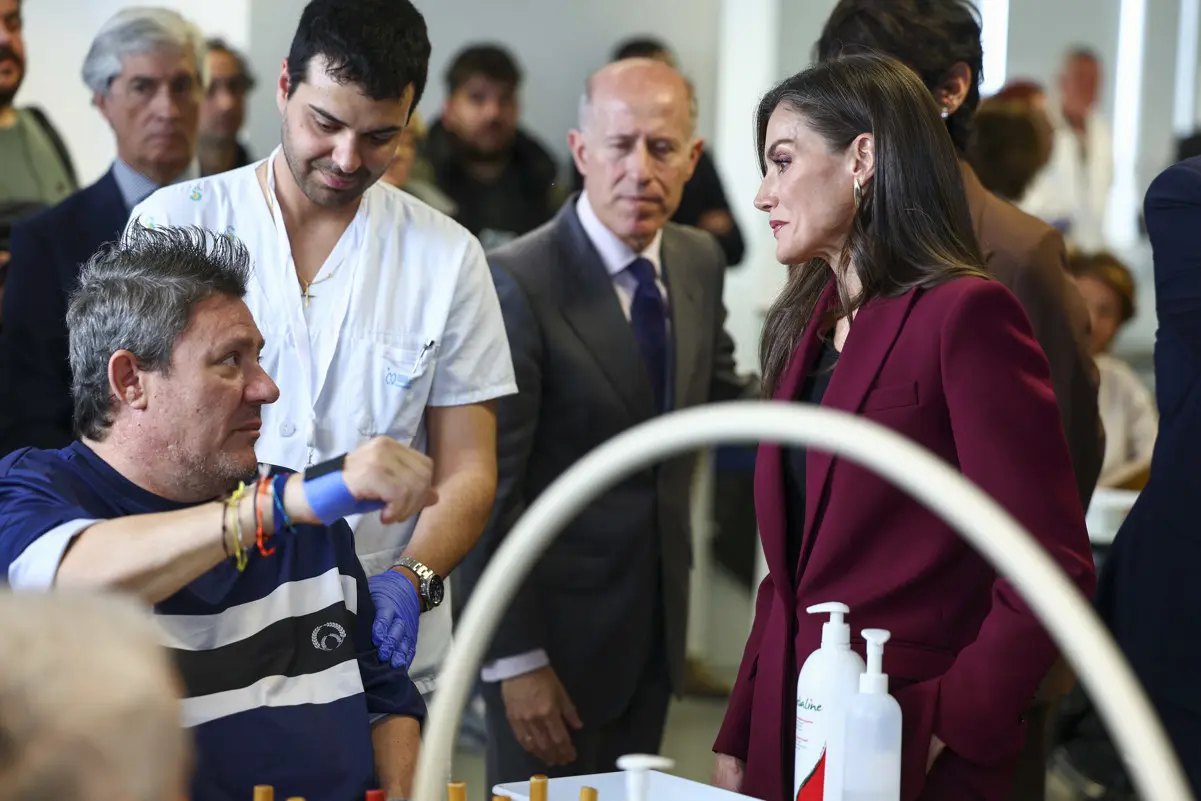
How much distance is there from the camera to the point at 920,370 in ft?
5.06

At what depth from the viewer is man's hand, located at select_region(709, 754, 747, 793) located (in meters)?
1.72

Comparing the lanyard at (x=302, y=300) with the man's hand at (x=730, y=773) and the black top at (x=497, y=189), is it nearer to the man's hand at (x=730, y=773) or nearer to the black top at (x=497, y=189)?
the man's hand at (x=730, y=773)

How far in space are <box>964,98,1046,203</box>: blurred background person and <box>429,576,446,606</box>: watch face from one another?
284 cm

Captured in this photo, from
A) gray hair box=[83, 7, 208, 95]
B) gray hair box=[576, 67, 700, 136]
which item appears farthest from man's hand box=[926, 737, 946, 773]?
gray hair box=[83, 7, 208, 95]

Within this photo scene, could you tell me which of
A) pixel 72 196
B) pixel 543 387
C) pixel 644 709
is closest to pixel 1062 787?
pixel 644 709

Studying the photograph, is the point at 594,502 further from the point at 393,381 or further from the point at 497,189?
the point at 497,189

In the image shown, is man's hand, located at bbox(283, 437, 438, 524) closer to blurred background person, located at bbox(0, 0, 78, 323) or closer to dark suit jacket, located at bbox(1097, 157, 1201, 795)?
dark suit jacket, located at bbox(1097, 157, 1201, 795)

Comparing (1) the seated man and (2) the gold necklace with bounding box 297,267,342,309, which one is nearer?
(1) the seated man

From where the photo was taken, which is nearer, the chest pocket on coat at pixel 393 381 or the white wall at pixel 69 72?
the chest pocket on coat at pixel 393 381

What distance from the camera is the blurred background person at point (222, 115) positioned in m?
3.57

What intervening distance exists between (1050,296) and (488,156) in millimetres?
2668

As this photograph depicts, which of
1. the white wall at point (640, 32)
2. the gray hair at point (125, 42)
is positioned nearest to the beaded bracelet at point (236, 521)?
the gray hair at point (125, 42)

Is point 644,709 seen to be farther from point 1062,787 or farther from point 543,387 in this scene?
point 1062,787

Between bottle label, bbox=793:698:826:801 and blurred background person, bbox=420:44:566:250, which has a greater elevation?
blurred background person, bbox=420:44:566:250
